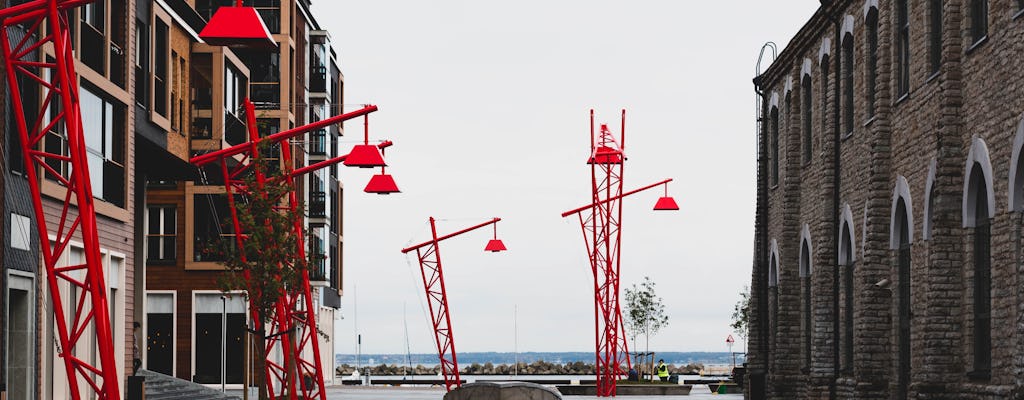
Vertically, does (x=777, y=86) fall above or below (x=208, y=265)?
above

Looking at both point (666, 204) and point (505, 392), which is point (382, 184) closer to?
point (505, 392)

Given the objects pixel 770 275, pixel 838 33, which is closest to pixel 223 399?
pixel 770 275

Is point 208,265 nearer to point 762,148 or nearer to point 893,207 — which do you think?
point 762,148

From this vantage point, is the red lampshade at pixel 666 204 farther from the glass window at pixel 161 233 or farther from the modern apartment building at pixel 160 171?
the glass window at pixel 161 233

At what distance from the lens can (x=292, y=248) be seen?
33.2m

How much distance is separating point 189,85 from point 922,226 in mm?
20313

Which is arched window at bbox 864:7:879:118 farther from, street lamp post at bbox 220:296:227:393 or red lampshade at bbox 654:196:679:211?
street lamp post at bbox 220:296:227:393

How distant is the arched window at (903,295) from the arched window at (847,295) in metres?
4.07

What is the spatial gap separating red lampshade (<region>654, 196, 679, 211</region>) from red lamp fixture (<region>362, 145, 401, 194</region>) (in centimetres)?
1266

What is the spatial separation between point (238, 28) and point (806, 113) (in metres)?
19.2

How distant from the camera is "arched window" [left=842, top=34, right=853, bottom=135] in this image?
3206 centimetres

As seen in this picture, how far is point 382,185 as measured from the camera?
35500 mm

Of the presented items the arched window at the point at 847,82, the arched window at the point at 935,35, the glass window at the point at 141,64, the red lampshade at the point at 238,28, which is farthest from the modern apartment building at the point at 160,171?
the arched window at the point at 935,35

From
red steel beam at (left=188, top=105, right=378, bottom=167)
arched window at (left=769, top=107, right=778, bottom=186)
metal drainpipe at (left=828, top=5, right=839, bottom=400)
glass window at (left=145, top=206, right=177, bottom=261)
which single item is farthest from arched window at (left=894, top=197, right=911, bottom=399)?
glass window at (left=145, top=206, right=177, bottom=261)
